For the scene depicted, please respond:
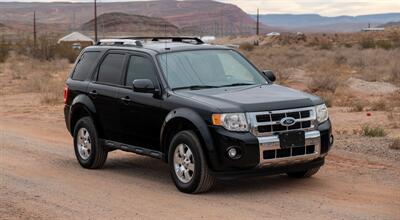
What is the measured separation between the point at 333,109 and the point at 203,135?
1219 cm

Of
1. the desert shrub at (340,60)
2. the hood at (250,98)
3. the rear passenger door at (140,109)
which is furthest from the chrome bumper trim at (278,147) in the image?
the desert shrub at (340,60)

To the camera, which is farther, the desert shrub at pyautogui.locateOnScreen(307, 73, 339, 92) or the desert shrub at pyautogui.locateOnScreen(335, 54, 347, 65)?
the desert shrub at pyautogui.locateOnScreen(335, 54, 347, 65)

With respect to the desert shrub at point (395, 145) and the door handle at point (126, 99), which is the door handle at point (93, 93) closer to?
the door handle at point (126, 99)

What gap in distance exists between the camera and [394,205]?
8039 mm

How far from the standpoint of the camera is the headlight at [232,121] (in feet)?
27.0

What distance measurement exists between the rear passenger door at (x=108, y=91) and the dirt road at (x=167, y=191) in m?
0.67

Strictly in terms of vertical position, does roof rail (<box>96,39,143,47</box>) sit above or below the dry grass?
above

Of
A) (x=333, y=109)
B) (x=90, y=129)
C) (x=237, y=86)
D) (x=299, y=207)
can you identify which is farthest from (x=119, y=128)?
(x=333, y=109)

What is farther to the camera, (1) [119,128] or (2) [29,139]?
(2) [29,139]

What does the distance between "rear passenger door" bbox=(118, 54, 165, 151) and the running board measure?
0.05m

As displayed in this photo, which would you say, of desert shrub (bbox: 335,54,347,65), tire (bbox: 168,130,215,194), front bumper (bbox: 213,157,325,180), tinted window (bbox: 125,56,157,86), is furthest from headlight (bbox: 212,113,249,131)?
desert shrub (bbox: 335,54,347,65)

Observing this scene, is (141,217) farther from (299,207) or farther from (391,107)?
(391,107)

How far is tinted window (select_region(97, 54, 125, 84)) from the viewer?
33.2 ft

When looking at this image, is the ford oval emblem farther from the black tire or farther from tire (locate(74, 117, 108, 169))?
tire (locate(74, 117, 108, 169))
